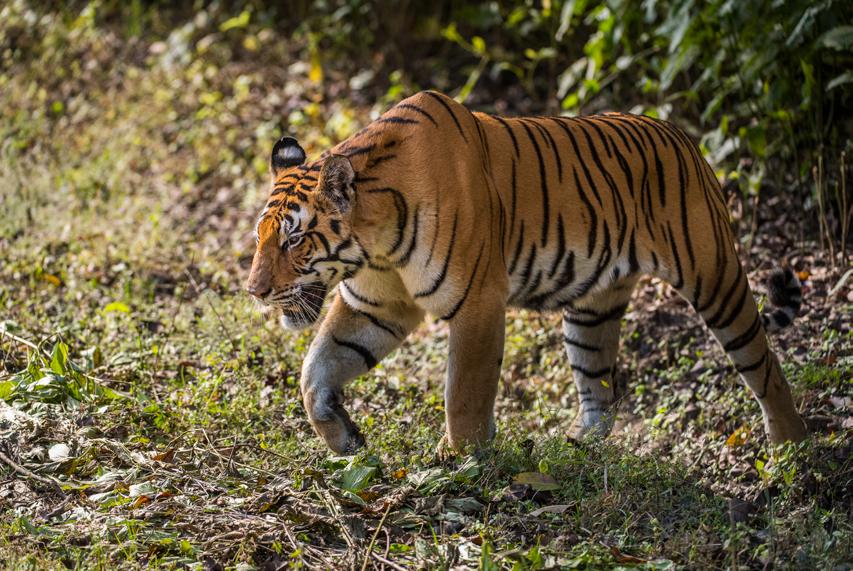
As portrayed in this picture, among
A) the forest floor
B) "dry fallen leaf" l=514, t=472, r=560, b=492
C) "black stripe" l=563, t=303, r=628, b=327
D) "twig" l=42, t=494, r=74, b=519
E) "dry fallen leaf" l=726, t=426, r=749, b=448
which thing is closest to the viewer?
the forest floor

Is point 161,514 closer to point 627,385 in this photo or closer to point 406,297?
point 406,297

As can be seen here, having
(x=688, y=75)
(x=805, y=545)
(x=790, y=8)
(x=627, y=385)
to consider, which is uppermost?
(x=790, y=8)

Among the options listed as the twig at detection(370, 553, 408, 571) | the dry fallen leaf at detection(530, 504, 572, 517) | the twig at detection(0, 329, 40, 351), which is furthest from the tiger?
the twig at detection(0, 329, 40, 351)

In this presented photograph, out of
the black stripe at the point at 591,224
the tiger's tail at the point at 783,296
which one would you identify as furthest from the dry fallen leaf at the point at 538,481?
the tiger's tail at the point at 783,296

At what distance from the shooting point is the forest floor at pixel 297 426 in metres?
3.56

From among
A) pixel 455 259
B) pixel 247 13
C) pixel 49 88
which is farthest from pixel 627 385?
pixel 49 88

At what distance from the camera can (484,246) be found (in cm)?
430

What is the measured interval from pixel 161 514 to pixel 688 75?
5.17m

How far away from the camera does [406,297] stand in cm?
447

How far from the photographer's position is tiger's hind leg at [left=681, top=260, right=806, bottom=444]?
16.1 ft

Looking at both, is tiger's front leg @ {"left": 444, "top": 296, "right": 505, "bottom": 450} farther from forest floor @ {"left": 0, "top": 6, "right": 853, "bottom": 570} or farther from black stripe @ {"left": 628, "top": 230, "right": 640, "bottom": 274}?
black stripe @ {"left": 628, "top": 230, "right": 640, "bottom": 274}

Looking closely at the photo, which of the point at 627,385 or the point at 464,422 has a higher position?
the point at 464,422

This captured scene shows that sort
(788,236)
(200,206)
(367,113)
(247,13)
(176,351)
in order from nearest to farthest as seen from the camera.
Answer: (176,351)
(788,236)
(200,206)
(367,113)
(247,13)

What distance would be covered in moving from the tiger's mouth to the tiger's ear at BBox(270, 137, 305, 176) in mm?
565
